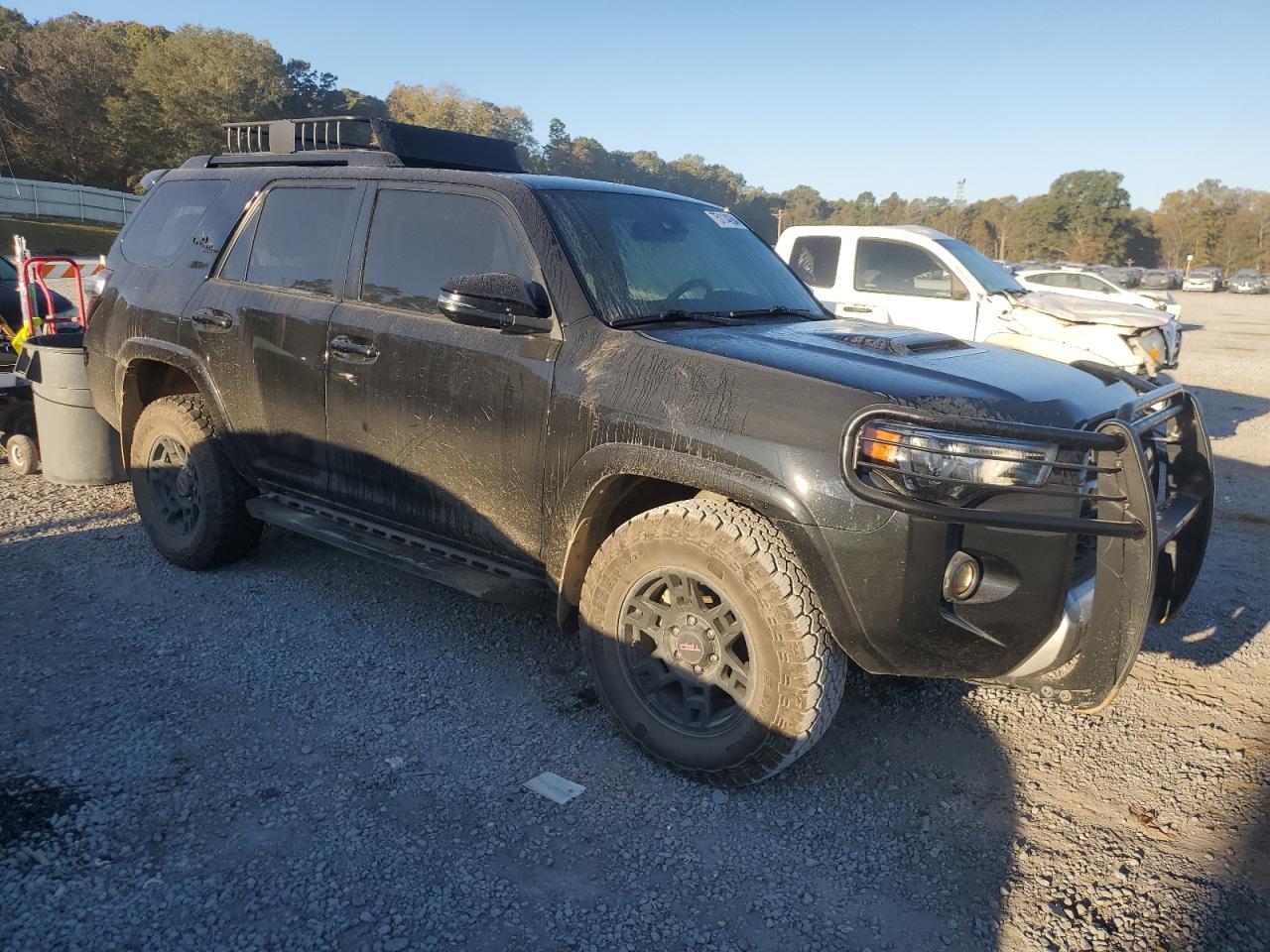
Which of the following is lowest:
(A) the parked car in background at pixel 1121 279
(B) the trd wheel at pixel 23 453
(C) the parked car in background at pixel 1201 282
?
(B) the trd wheel at pixel 23 453

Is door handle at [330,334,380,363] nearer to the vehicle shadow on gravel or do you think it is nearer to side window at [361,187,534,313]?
side window at [361,187,534,313]

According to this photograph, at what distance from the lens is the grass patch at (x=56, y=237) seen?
33906 millimetres

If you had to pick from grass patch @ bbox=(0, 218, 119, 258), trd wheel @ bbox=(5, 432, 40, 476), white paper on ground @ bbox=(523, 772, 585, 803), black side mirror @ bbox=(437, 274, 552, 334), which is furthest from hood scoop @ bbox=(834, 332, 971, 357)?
grass patch @ bbox=(0, 218, 119, 258)

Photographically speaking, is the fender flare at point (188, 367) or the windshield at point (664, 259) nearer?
the windshield at point (664, 259)

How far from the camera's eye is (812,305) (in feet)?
13.9

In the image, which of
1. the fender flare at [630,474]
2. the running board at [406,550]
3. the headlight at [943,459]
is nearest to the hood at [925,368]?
the headlight at [943,459]

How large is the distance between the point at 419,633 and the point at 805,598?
2.16 meters

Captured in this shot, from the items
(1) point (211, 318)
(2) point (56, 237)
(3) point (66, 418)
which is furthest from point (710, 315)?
(2) point (56, 237)

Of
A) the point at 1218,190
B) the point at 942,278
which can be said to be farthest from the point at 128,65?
the point at 1218,190

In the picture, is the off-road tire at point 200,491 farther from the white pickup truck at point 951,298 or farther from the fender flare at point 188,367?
the white pickup truck at point 951,298

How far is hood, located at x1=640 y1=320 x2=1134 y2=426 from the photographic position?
109 inches

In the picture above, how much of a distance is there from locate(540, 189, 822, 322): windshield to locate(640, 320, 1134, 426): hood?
22cm

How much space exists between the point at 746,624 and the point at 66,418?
5.22 m

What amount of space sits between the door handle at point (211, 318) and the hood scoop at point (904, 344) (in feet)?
9.62
